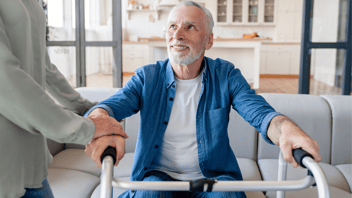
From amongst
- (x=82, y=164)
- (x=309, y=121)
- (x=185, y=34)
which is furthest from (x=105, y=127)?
(x=309, y=121)

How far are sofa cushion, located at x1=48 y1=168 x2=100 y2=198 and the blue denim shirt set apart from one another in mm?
349

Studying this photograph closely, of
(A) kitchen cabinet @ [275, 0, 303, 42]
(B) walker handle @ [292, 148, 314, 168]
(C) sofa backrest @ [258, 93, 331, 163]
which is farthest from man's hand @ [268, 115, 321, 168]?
(A) kitchen cabinet @ [275, 0, 303, 42]

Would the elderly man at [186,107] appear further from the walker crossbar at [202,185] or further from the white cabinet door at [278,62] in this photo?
the white cabinet door at [278,62]

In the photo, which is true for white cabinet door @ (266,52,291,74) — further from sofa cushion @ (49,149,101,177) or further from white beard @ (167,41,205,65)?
white beard @ (167,41,205,65)

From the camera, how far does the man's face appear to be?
50.4 inches

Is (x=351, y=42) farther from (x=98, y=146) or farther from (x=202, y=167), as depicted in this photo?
(x=98, y=146)

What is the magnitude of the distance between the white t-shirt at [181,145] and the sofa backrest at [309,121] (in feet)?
2.62

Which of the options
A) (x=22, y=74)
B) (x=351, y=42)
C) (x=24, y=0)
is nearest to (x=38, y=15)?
(x=24, y=0)

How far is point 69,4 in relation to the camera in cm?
304

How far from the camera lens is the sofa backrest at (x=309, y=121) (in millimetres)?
1840

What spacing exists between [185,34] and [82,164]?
993mm

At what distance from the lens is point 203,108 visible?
4.11 feet

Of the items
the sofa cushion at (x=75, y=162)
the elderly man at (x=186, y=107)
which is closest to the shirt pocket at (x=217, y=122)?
the elderly man at (x=186, y=107)

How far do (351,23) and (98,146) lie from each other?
9.76 ft
